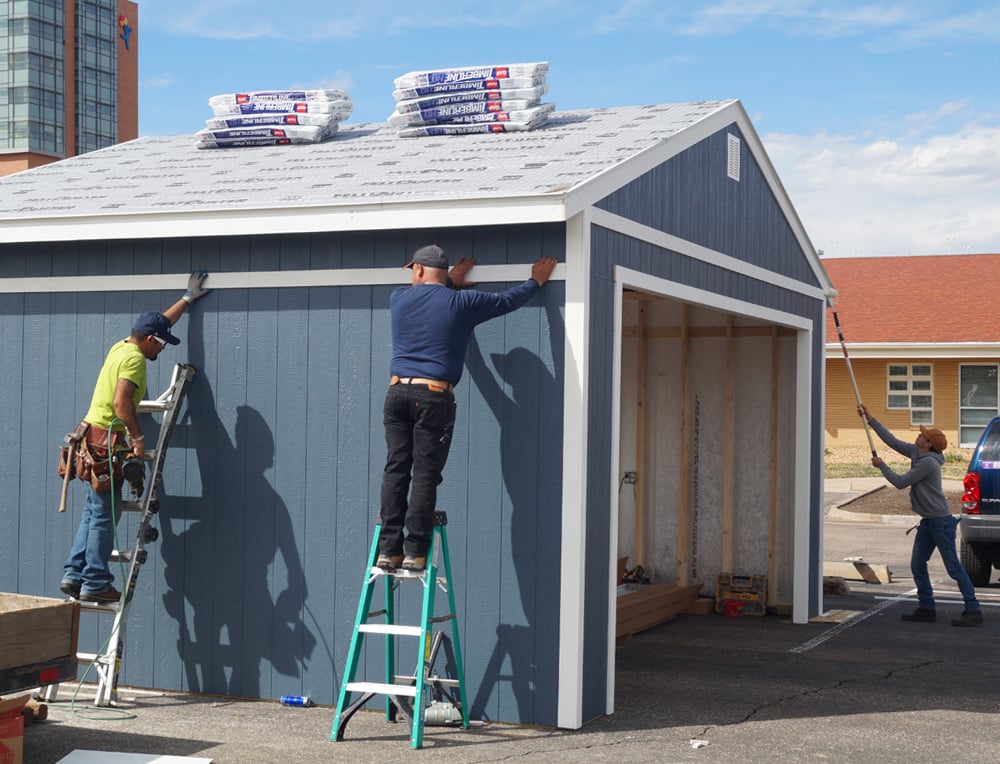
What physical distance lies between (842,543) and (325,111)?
34.9ft

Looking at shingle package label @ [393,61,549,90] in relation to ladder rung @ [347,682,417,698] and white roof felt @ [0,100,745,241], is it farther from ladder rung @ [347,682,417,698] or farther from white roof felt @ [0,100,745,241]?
ladder rung @ [347,682,417,698]

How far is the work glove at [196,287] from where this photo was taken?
8.79m

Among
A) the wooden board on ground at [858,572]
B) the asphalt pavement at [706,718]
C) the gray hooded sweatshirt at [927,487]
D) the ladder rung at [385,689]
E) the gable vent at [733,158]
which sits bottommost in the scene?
the asphalt pavement at [706,718]

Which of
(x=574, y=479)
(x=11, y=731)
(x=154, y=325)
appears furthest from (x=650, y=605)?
(x=11, y=731)

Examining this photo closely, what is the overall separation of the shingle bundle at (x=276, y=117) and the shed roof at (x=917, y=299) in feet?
63.8

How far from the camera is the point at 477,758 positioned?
6977mm

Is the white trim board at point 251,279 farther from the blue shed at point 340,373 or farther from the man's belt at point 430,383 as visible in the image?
the man's belt at point 430,383

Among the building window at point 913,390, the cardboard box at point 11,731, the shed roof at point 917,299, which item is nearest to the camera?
the cardboard box at point 11,731

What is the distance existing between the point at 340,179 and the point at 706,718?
4.44 meters

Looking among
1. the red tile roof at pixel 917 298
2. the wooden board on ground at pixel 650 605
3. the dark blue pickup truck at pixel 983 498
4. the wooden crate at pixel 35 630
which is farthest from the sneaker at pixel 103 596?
the red tile roof at pixel 917 298

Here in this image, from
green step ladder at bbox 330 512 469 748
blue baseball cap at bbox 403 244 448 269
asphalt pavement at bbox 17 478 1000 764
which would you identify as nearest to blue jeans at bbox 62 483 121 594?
asphalt pavement at bbox 17 478 1000 764

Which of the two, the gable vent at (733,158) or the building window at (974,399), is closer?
the gable vent at (733,158)

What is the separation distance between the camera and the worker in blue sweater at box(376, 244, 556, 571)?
7.48m

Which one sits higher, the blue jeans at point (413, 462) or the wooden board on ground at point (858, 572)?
the blue jeans at point (413, 462)
